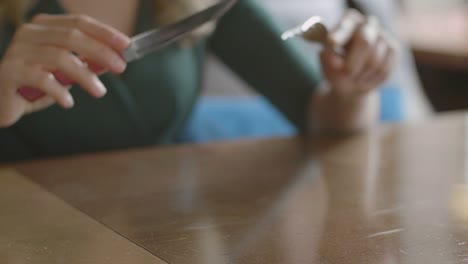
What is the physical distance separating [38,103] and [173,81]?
1.07 feet

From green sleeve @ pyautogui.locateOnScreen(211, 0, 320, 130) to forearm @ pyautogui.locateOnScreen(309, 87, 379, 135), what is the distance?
0.06 metres

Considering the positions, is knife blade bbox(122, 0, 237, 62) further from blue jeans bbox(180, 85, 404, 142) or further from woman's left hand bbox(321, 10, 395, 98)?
blue jeans bbox(180, 85, 404, 142)

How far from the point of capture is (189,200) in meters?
0.63

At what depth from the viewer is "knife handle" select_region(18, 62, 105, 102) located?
672 millimetres

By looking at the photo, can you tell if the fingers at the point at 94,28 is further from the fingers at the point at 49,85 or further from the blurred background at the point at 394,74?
the blurred background at the point at 394,74

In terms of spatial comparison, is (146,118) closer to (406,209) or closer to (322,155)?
(322,155)

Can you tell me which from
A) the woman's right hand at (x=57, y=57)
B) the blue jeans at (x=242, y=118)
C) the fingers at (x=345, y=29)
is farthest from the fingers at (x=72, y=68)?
the blue jeans at (x=242, y=118)

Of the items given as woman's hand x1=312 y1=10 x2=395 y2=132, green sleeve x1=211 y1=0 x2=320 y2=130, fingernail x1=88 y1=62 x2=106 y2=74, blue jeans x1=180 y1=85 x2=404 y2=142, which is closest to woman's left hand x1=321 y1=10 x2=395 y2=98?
woman's hand x1=312 y1=10 x2=395 y2=132

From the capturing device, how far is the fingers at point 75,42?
64cm

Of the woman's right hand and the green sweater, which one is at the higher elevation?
the woman's right hand

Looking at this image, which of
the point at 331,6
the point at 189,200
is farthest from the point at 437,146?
the point at 331,6

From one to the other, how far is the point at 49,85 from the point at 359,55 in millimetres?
361

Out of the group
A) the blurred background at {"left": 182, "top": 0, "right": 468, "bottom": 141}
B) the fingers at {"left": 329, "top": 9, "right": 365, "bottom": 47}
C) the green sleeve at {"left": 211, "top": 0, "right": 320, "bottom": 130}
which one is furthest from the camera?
the blurred background at {"left": 182, "top": 0, "right": 468, "bottom": 141}

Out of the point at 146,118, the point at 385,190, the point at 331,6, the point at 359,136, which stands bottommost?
the point at 331,6
